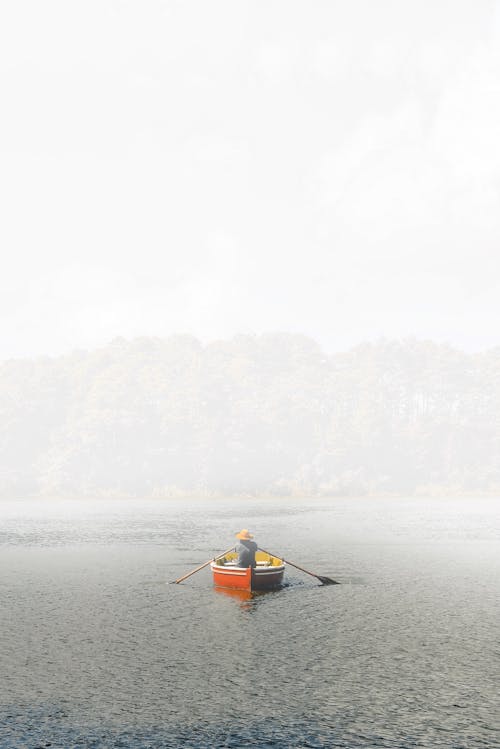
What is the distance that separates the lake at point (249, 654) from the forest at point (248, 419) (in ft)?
381

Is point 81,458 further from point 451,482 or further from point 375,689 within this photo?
point 375,689

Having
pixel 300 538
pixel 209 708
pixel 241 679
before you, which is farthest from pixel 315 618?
pixel 300 538

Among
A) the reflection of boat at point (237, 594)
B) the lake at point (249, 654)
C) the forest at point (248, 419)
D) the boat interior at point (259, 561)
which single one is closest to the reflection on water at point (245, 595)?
the reflection of boat at point (237, 594)

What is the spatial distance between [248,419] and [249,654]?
152931 millimetres

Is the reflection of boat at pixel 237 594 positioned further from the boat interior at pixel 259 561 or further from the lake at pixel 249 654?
the boat interior at pixel 259 561

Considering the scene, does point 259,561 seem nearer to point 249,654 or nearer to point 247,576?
point 247,576

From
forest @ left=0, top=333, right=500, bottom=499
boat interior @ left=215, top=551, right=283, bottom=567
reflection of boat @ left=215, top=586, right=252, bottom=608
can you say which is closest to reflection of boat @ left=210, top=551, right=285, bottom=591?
reflection of boat @ left=215, top=586, right=252, bottom=608

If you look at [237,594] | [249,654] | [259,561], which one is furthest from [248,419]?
[249,654]

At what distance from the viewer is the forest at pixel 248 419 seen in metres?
164

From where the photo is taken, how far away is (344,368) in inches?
7185

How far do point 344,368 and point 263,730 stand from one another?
548ft

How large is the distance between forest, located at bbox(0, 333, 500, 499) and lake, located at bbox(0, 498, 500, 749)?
381ft

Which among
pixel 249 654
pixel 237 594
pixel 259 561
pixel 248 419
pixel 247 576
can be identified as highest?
pixel 248 419

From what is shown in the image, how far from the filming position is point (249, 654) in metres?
23.8
